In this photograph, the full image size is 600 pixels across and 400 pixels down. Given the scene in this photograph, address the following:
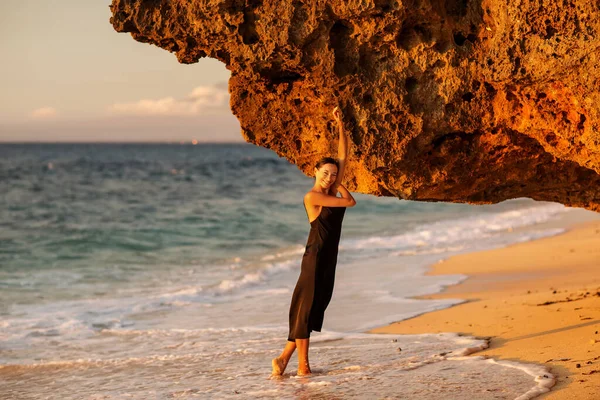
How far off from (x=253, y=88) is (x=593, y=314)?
3789mm

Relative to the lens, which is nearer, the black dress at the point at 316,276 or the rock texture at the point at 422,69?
the rock texture at the point at 422,69

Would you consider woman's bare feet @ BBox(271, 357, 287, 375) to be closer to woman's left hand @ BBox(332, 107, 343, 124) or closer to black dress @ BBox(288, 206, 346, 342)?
black dress @ BBox(288, 206, 346, 342)

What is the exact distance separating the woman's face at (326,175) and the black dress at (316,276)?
20 centimetres

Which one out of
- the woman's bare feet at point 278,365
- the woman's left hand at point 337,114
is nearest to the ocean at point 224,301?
the woman's bare feet at point 278,365

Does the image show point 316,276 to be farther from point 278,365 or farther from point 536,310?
point 536,310

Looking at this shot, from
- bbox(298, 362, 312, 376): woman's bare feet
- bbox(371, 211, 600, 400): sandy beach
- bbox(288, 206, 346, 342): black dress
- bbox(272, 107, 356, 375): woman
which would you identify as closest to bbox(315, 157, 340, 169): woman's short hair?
bbox(272, 107, 356, 375): woman

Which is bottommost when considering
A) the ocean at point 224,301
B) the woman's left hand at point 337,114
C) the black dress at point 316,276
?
the ocean at point 224,301

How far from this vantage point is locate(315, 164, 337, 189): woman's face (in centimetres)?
588

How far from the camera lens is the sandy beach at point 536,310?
5656 millimetres

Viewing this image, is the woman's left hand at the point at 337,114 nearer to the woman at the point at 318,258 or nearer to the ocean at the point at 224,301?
the woman at the point at 318,258

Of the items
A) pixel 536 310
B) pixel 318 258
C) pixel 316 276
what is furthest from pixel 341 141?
pixel 536 310

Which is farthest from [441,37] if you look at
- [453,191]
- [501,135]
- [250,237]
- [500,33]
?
[250,237]

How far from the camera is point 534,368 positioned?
5.55 m

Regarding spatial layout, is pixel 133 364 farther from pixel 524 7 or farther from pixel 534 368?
pixel 524 7
